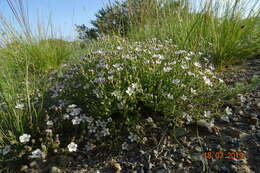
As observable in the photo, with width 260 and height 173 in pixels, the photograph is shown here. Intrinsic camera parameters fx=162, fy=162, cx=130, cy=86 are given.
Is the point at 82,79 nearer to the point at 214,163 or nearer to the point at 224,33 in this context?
the point at 214,163

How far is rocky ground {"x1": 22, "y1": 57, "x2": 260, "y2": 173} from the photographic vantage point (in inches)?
44.8

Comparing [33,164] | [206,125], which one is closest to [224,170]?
[206,125]

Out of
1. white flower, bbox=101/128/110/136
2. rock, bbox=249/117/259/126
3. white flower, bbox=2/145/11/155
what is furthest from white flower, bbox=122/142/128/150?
rock, bbox=249/117/259/126

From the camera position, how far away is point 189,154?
1234 mm

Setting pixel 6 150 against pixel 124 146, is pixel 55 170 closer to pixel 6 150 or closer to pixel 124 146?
pixel 6 150

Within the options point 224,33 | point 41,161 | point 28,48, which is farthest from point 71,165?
point 28,48

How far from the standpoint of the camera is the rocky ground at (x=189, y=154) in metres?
1.14

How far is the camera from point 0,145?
4.44 ft

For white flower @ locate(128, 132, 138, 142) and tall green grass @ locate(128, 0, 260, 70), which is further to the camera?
tall green grass @ locate(128, 0, 260, 70)

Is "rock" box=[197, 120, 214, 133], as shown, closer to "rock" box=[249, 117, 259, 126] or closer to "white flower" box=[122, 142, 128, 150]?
"rock" box=[249, 117, 259, 126]

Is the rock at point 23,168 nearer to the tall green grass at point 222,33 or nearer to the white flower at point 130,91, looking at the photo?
the white flower at point 130,91

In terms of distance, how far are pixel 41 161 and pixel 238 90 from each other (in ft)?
6.33

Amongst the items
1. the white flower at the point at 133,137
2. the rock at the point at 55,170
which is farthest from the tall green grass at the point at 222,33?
the rock at the point at 55,170
